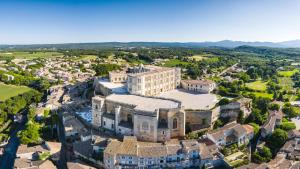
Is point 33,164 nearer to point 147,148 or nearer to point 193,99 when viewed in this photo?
point 147,148

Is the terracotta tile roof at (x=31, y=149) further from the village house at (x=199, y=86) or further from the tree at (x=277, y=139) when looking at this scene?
the tree at (x=277, y=139)

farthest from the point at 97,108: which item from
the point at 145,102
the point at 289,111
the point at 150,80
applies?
the point at 289,111

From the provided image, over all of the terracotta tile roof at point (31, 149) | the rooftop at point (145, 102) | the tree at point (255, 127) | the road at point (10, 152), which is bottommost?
the road at point (10, 152)

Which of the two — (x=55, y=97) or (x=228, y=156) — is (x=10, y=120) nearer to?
(x=55, y=97)

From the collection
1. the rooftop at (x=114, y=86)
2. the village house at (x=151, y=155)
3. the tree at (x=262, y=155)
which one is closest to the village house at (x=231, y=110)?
the tree at (x=262, y=155)

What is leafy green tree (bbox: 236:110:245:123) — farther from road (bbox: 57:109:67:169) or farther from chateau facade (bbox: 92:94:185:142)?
road (bbox: 57:109:67:169)
